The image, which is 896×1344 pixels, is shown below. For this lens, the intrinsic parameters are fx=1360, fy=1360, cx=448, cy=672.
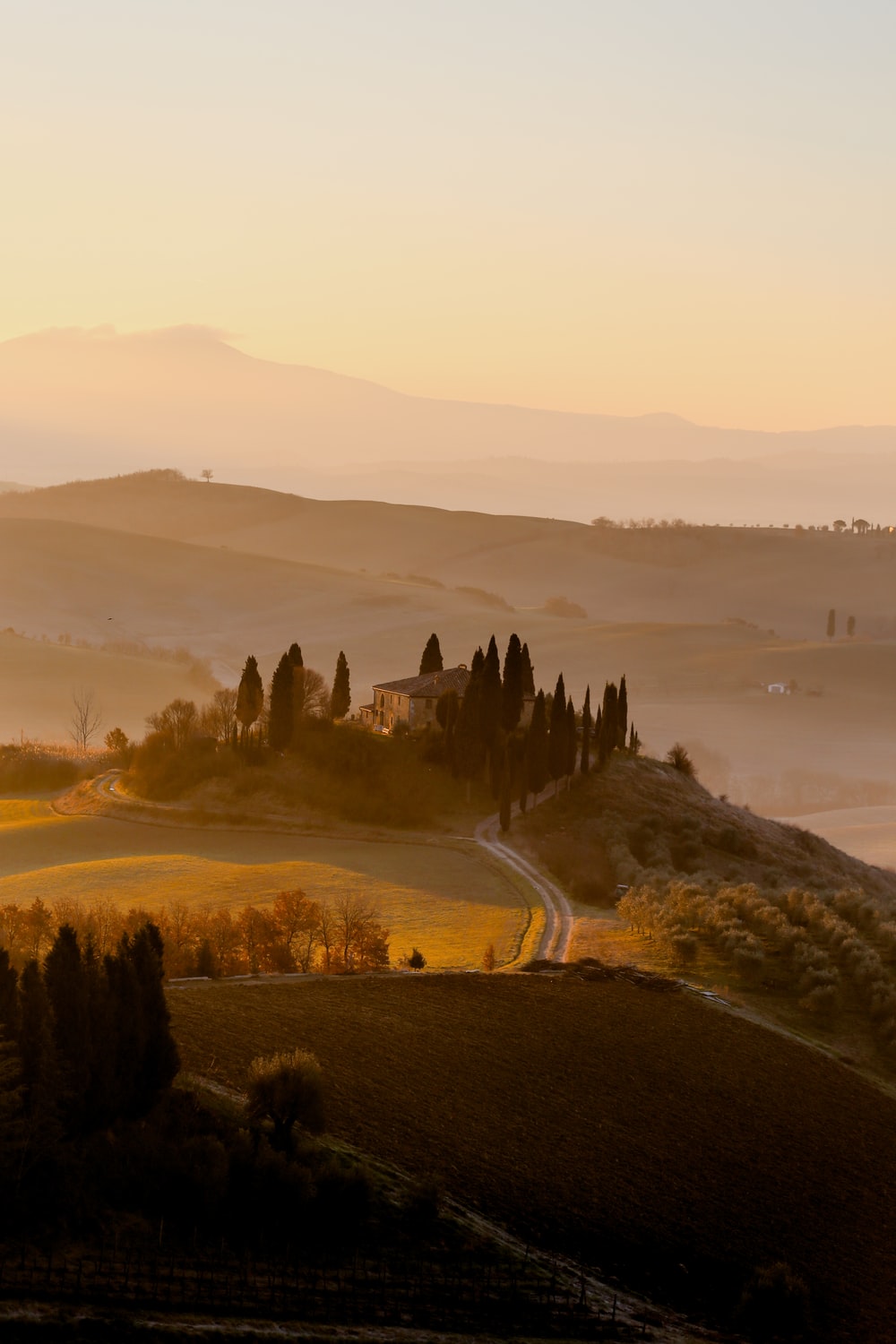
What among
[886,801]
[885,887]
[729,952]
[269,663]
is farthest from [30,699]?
[729,952]

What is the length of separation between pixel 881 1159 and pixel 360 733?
4500 centimetres

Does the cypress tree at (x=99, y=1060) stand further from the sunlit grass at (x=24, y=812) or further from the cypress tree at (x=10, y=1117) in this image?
the sunlit grass at (x=24, y=812)

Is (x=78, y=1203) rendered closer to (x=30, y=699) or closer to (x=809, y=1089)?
(x=809, y=1089)

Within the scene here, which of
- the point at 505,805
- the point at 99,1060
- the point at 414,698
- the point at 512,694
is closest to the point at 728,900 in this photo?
the point at 505,805

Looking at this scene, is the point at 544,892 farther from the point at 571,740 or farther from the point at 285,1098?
the point at 285,1098

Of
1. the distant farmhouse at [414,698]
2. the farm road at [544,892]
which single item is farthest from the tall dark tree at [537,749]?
the distant farmhouse at [414,698]

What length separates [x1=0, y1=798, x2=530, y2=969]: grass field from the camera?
175ft

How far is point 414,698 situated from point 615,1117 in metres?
45.4

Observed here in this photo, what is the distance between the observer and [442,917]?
54.8m

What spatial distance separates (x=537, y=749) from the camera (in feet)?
234

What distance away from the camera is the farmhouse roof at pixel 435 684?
76.8 m

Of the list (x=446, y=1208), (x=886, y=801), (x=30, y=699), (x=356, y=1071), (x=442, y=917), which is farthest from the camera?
(x=30, y=699)

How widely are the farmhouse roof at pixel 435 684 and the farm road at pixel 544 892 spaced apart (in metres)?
8.33

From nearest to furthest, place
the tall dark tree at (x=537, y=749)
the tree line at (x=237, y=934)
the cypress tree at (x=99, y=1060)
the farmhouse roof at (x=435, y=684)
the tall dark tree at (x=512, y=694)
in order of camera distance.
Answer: the cypress tree at (x=99, y=1060) < the tree line at (x=237, y=934) < the tall dark tree at (x=537, y=749) < the tall dark tree at (x=512, y=694) < the farmhouse roof at (x=435, y=684)
